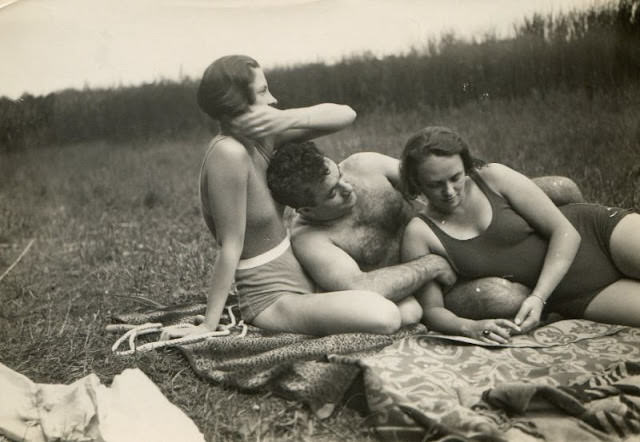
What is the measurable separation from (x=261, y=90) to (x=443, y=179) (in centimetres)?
65

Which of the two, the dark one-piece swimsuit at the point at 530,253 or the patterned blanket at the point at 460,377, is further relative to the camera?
the dark one-piece swimsuit at the point at 530,253

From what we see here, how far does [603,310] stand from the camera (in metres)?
2.08

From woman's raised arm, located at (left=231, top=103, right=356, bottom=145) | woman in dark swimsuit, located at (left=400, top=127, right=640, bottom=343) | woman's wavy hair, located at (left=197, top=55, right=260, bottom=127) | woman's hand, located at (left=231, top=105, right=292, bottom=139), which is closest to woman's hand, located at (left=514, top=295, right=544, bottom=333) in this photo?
woman in dark swimsuit, located at (left=400, top=127, right=640, bottom=343)

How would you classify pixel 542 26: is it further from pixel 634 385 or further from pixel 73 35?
pixel 73 35

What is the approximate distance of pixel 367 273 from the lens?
→ 212cm

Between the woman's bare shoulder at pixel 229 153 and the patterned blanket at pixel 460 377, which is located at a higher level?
the woman's bare shoulder at pixel 229 153

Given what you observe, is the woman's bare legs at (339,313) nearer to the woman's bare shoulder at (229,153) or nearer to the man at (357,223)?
the man at (357,223)

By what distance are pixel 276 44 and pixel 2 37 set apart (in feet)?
3.24

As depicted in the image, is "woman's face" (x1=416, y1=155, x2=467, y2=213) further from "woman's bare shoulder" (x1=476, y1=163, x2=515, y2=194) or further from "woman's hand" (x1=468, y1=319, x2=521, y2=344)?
"woman's hand" (x1=468, y1=319, x2=521, y2=344)

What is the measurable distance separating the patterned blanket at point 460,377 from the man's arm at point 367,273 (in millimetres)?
152

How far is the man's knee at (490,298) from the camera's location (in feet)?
6.82

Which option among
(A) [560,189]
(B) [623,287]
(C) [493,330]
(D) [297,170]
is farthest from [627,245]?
(D) [297,170]

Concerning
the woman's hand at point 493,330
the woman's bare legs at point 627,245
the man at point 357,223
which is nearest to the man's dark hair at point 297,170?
the man at point 357,223

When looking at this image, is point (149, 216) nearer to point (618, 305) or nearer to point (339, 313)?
point (339, 313)
